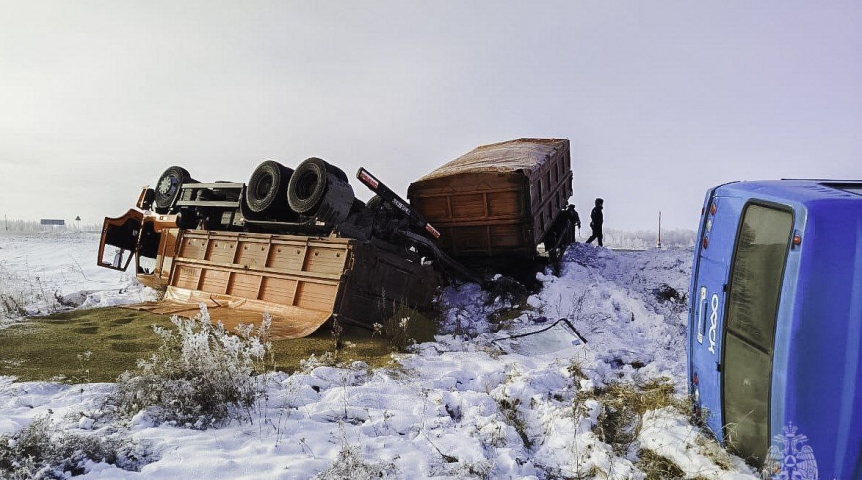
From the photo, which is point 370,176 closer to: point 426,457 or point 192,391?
point 192,391

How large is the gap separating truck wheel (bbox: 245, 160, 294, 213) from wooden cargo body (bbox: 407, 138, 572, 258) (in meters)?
2.98

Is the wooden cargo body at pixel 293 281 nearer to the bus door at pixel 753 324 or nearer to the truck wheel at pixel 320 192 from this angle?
Answer: the truck wheel at pixel 320 192

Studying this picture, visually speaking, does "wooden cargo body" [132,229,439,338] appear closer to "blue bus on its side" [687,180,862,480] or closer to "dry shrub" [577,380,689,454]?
"dry shrub" [577,380,689,454]

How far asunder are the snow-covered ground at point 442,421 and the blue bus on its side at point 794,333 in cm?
41

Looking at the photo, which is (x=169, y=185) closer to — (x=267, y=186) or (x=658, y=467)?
(x=267, y=186)

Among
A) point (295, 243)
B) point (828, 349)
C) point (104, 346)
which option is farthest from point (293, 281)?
point (828, 349)

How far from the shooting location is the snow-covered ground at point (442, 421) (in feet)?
11.0

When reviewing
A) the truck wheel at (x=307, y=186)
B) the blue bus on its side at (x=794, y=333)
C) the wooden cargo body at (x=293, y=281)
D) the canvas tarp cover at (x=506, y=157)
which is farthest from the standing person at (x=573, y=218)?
the blue bus on its side at (x=794, y=333)

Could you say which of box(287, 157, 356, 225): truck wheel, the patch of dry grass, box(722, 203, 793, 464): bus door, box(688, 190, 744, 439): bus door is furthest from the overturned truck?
box(722, 203, 793, 464): bus door

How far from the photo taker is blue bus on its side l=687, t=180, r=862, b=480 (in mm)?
2738

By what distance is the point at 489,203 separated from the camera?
32.1 feet

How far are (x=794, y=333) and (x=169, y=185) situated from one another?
10.9 metres

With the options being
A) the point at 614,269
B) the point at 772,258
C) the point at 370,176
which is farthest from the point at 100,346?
the point at 614,269

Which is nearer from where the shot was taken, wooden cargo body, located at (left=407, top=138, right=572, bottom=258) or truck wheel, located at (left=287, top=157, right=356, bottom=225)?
truck wheel, located at (left=287, top=157, right=356, bottom=225)
